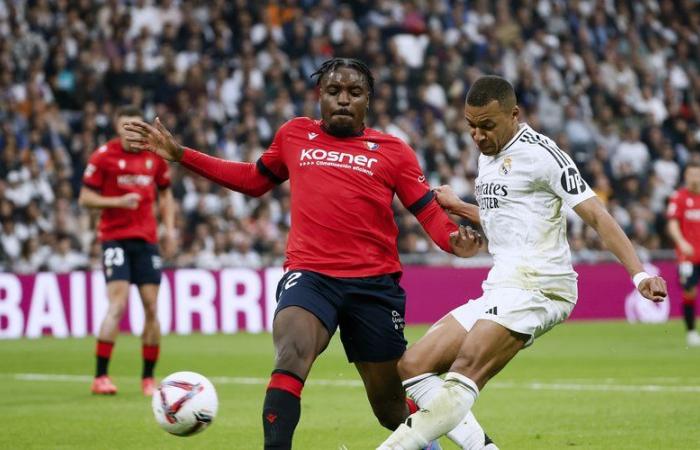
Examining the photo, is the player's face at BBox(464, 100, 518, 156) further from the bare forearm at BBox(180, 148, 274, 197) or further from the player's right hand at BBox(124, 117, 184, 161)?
the player's right hand at BBox(124, 117, 184, 161)

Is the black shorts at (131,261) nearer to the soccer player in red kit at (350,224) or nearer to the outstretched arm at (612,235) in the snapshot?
the soccer player in red kit at (350,224)

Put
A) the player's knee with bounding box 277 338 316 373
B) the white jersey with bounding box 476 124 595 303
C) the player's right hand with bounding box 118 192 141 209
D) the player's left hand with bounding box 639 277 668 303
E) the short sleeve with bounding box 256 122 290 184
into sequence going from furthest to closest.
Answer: the player's right hand with bounding box 118 192 141 209, the short sleeve with bounding box 256 122 290 184, the white jersey with bounding box 476 124 595 303, the player's knee with bounding box 277 338 316 373, the player's left hand with bounding box 639 277 668 303

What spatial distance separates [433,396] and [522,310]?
68cm

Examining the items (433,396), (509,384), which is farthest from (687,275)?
(433,396)

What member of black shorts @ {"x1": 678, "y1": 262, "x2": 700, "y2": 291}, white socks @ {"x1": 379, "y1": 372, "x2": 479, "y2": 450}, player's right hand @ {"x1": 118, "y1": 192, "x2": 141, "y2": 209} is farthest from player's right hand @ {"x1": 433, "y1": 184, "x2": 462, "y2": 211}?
black shorts @ {"x1": 678, "y1": 262, "x2": 700, "y2": 291}

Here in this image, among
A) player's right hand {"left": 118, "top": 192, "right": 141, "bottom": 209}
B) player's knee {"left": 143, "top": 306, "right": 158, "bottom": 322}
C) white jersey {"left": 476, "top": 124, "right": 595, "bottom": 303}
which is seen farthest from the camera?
player's knee {"left": 143, "top": 306, "right": 158, "bottom": 322}

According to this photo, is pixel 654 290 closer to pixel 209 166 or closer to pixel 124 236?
pixel 209 166

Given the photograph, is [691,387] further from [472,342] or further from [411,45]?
[411,45]

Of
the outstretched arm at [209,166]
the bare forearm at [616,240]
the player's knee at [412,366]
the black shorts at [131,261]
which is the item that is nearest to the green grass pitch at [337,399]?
the black shorts at [131,261]

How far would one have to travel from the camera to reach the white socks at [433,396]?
22.8 ft

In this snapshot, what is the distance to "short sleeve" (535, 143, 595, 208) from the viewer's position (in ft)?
22.4

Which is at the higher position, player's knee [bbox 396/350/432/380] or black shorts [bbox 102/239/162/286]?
player's knee [bbox 396/350/432/380]

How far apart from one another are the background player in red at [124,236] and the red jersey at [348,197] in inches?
197

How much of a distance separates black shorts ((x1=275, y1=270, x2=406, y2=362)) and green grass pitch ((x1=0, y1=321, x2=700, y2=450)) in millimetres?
1760
